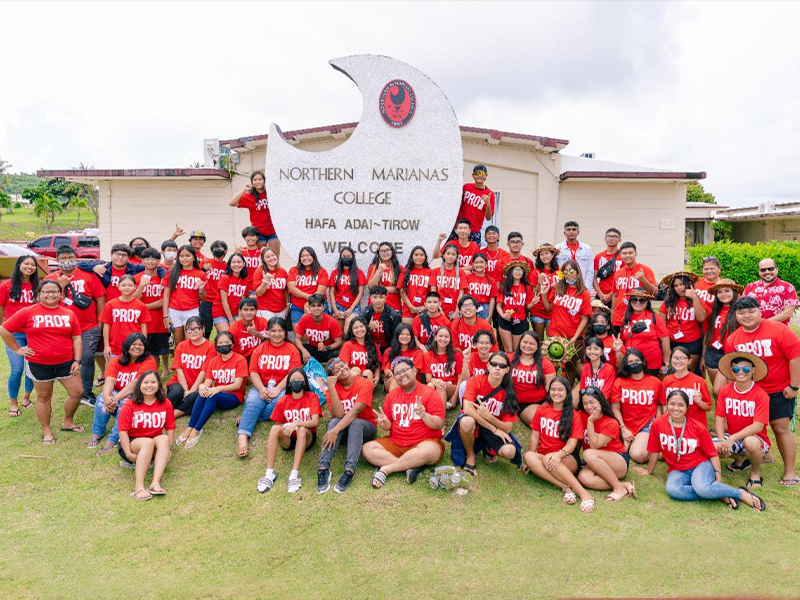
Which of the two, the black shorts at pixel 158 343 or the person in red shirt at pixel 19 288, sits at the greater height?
the person in red shirt at pixel 19 288

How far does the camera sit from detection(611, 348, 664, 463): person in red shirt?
17.0ft

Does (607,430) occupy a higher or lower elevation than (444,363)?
lower

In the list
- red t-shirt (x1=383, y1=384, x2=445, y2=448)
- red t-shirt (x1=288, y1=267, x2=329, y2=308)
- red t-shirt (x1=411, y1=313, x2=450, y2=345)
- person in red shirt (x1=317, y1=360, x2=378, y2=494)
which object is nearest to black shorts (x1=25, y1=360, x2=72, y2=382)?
red t-shirt (x1=288, y1=267, x2=329, y2=308)

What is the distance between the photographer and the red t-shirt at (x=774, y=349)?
16.4ft

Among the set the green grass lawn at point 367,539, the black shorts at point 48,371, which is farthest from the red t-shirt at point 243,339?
the black shorts at point 48,371

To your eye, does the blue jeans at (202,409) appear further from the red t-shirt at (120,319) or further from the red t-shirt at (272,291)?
the red t-shirt at (272,291)

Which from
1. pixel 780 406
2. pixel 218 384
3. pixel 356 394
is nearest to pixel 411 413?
pixel 356 394

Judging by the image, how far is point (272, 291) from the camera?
22.3 ft

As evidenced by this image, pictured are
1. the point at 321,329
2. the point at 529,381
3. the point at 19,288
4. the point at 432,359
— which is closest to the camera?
the point at 529,381

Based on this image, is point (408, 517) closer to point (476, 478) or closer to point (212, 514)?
point (476, 478)

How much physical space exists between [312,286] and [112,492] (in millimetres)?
3052

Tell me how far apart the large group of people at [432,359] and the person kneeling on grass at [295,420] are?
0.02 metres

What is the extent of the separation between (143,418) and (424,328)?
2971mm

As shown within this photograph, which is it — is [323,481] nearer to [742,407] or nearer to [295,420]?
[295,420]
